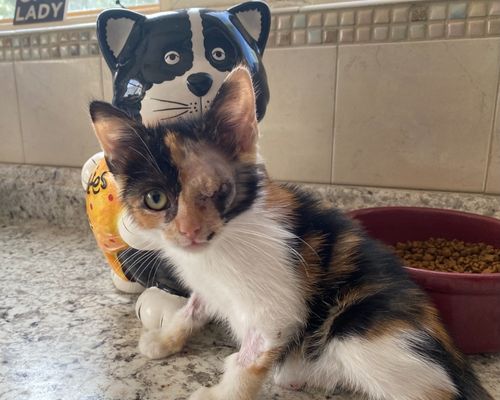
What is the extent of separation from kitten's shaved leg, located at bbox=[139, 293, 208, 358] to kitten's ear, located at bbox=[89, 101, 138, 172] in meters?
0.24

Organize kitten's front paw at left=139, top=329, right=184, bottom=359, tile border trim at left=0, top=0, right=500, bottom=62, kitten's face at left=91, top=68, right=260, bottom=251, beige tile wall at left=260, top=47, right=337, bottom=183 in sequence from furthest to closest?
beige tile wall at left=260, top=47, right=337, bottom=183 < tile border trim at left=0, top=0, right=500, bottom=62 < kitten's front paw at left=139, top=329, right=184, bottom=359 < kitten's face at left=91, top=68, right=260, bottom=251

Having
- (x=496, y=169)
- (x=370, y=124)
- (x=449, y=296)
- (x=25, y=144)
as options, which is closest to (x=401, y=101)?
(x=370, y=124)

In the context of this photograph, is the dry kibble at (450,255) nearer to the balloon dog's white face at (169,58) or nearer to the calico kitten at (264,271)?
the calico kitten at (264,271)

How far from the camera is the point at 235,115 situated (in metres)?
0.50

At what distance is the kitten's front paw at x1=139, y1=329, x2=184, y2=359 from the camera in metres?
0.60

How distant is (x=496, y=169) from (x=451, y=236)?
191 mm

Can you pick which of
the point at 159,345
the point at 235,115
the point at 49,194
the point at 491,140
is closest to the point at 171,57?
the point at 235,115

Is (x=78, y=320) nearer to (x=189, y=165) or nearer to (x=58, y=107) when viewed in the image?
(x=189, y=165)

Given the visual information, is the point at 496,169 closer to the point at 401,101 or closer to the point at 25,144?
the point at 401,101

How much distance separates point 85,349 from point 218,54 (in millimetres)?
452

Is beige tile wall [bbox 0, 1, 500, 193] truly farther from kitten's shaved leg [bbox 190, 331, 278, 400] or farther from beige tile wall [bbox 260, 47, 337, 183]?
kitten's shaved leg [bbox 190, 331, 278, 400]

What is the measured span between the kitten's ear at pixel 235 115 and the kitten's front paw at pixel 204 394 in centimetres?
29

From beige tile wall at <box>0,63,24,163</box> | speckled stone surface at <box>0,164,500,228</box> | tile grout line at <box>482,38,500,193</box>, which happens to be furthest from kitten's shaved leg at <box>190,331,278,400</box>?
beige tile wall at <box>0,63,24,163</box>

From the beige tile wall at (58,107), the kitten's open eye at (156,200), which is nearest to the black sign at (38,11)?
the beige tile wall at (58,107)
